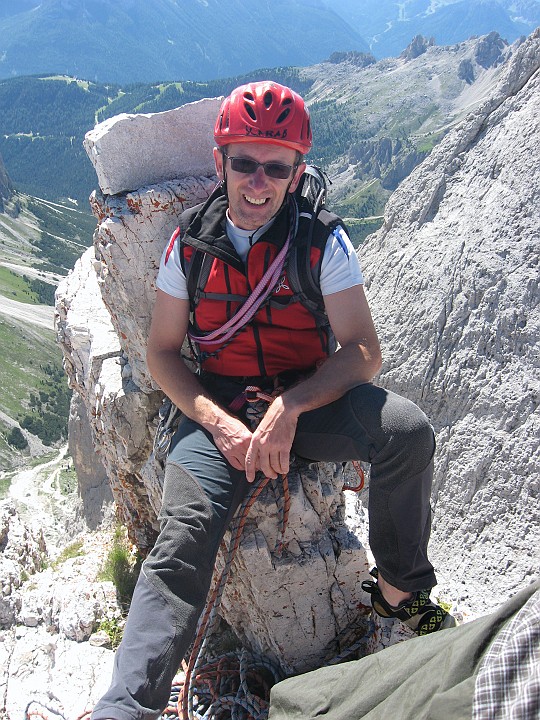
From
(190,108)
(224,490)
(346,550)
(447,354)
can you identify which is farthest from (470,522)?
(190,108)

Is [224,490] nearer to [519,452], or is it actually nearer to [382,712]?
[382,712]

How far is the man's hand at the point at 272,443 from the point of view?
188 inches

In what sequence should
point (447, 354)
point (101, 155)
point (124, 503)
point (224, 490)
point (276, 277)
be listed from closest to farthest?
point (224, 490)
point (276, 277)
point (101, 155)
point (124, 503)
point (447, 354)

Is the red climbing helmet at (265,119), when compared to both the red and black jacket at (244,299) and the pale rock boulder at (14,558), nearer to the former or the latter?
the red and black jacket at (244,299)

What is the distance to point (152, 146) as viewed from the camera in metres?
6.85

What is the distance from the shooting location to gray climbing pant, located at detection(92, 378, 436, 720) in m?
4.02

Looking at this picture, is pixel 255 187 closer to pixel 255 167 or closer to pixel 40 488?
pixel 255 167

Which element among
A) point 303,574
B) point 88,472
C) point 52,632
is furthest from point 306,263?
point 88,472

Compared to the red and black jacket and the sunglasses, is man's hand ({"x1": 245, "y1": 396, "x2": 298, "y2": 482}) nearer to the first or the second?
the red and black jacket

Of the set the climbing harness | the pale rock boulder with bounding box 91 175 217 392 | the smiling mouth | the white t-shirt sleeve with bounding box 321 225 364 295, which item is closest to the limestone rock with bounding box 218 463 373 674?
the climbing harness

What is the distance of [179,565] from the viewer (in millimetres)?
4301

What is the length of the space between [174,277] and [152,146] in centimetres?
217

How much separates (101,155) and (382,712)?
224 inches

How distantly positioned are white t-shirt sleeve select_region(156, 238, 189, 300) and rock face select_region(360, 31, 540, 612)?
16.6 feet
